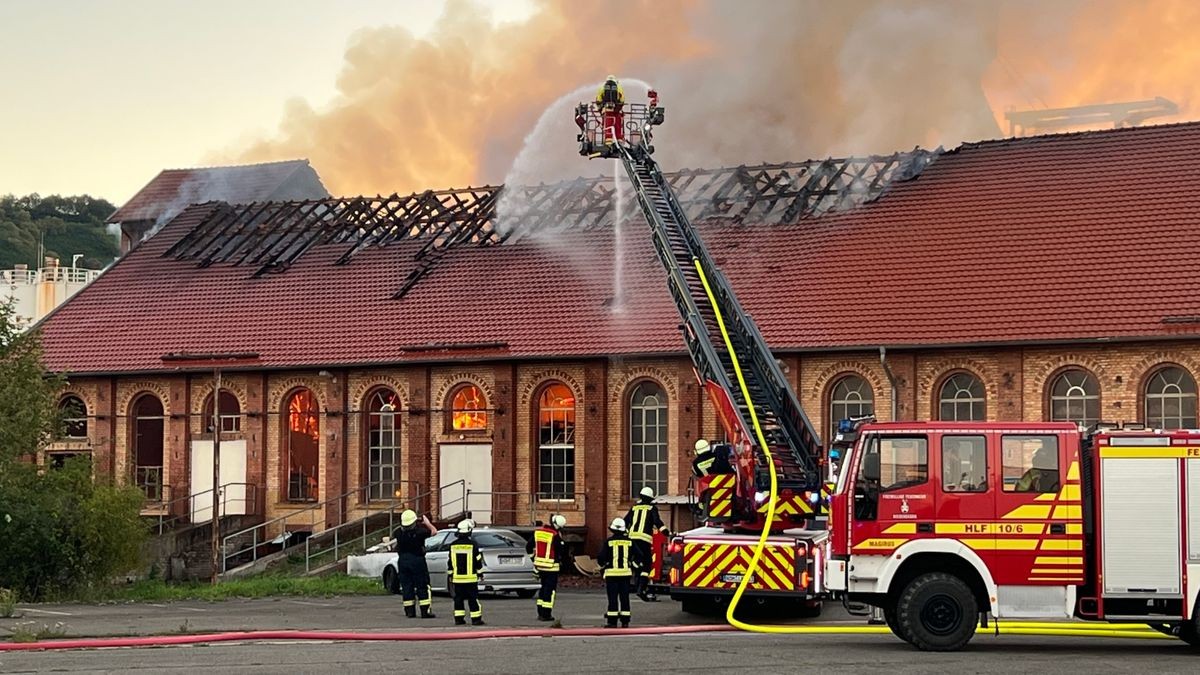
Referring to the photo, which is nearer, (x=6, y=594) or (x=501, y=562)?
(x=6, y=594)

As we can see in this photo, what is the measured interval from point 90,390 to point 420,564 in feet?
81.2

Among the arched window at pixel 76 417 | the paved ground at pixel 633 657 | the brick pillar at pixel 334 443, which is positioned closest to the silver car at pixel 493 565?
the paved ground at pixel 633 657

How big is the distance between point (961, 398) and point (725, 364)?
1079cm

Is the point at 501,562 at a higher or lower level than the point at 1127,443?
lower

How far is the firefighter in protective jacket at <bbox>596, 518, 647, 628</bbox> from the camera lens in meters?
23.5

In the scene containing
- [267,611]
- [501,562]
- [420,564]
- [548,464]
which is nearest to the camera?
[420,564]

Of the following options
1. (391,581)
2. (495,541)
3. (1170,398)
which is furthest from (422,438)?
(1170,398)

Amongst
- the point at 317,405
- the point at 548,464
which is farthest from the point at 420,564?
the point at 317,405

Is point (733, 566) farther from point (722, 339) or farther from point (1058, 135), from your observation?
point (1058, 135)

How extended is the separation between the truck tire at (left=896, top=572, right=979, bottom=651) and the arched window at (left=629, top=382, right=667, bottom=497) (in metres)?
21.5

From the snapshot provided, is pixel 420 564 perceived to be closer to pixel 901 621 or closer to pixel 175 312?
pixel 901 621

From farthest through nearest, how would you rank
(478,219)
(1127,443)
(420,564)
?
(478,219)
(420,564)
(1127,443)

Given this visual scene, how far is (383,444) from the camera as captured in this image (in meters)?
44.9

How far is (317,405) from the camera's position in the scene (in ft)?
150
